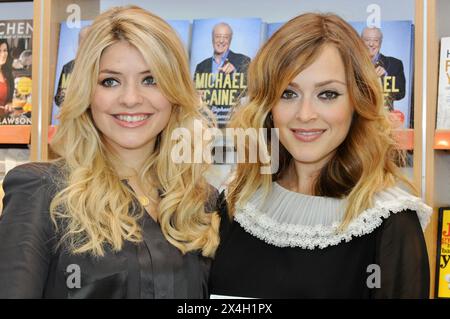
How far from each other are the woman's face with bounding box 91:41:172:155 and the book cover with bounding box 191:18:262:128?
498 millimetres

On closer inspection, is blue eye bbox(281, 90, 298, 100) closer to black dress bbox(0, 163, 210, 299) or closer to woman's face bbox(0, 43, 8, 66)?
black dress bbox(0, 163, 210, 299)

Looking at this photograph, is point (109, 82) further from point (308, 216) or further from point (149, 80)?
point (308, 216)

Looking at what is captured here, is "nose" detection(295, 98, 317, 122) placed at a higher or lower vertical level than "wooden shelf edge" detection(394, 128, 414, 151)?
higher

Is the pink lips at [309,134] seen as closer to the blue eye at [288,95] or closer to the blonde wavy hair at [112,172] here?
the blue eye at [288,95]

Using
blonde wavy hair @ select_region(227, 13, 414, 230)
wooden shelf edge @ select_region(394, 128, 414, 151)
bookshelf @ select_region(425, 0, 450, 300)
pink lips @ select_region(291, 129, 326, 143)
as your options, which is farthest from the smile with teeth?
bookshelf @ select_region(425, 0, 450, 300)

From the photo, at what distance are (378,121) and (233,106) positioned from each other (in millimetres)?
622

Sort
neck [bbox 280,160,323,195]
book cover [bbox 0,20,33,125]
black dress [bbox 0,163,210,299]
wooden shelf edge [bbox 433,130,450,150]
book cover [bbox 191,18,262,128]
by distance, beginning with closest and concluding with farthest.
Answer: black dress [bbox 0,163,210,299] < neck [bbox 280,160,323,195] < wooden shelf edge [bbox 433,130,450,150] < book cover [bbox 191,18,262,128] < book cover [bbox 0,20,33,125]

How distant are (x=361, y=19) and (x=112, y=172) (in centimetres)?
118

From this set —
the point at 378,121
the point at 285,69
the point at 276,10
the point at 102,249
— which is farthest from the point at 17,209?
the point at 276,10

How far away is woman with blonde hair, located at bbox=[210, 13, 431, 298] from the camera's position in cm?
165

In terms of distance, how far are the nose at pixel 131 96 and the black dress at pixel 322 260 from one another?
1.47ft

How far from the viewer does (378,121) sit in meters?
1.82

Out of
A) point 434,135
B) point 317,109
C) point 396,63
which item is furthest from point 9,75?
point 434,135
